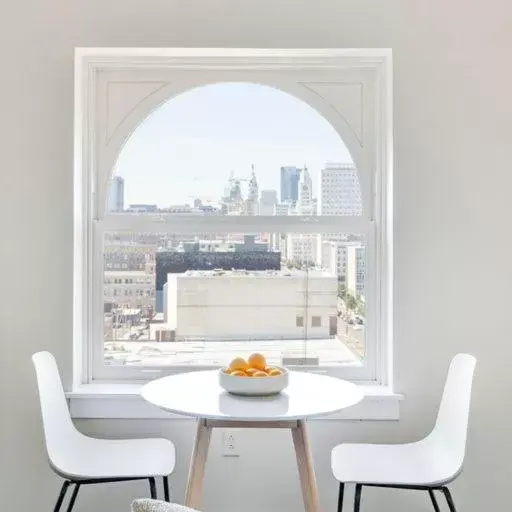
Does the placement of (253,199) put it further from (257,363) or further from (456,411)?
(456,411)

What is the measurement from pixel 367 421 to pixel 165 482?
85 centimetres

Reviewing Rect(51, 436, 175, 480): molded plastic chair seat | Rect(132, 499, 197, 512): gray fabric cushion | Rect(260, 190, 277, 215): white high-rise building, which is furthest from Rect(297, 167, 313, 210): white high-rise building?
Rect(132, 499, 197, 512): gray fabric cushion

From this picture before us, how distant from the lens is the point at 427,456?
6.95 feet

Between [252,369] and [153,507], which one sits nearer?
[153,507]

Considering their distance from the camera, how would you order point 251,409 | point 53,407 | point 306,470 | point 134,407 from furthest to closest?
point 134,407 < point 53,407 < point 306,470 < point 251,409

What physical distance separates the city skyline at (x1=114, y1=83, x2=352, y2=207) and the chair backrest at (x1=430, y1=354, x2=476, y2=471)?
0.99 metres

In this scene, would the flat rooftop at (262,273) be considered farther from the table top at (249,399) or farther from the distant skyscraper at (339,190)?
the table top at (249,399)

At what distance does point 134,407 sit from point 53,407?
1.08 feet

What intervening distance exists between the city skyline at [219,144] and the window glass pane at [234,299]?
0.24 m

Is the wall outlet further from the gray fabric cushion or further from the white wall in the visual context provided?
the gray fabric cushion

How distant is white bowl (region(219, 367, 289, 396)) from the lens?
1.95 meters

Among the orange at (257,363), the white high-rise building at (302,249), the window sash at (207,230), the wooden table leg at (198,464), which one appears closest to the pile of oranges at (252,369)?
the orange at (257,363)

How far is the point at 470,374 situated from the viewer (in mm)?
2107

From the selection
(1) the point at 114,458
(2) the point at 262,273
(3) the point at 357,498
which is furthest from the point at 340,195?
(1) the point at 114,458
